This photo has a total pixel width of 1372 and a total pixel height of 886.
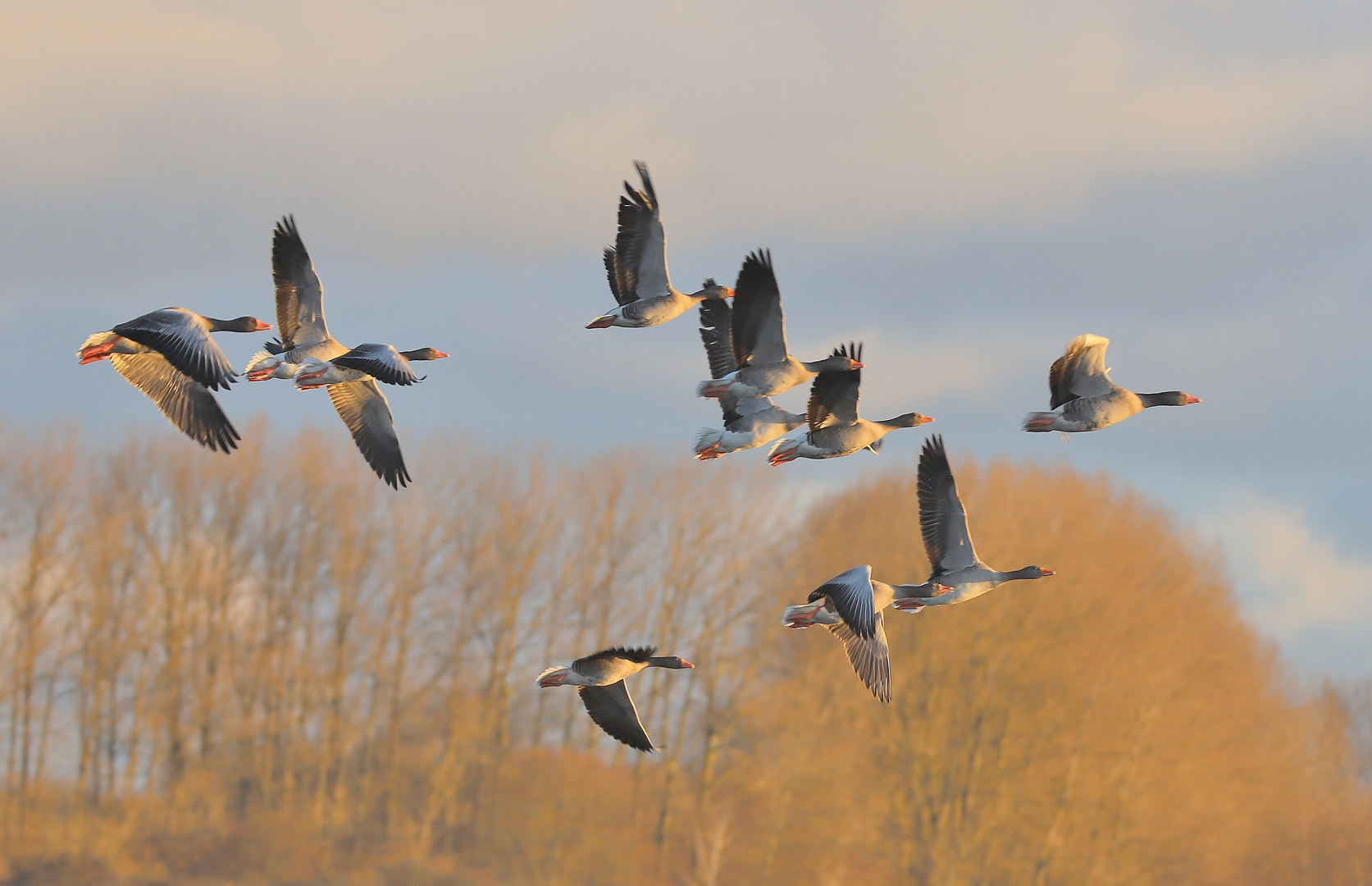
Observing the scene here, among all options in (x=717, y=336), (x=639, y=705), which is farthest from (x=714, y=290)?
(x=639, y=705)

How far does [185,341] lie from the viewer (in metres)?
17.2

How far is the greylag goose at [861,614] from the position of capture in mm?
15922

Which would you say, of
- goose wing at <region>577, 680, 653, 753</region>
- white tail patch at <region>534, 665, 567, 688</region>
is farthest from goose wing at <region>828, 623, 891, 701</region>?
white tail patch at <region>534, 665, 567, 688</region>

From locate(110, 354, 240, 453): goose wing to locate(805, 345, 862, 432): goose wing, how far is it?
22.3ft

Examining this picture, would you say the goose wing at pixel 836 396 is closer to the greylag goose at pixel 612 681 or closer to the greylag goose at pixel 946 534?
the greylag goose at pixel 946 534

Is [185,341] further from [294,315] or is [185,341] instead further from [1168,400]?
[1168,400]

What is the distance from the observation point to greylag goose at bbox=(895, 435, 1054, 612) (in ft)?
59.7

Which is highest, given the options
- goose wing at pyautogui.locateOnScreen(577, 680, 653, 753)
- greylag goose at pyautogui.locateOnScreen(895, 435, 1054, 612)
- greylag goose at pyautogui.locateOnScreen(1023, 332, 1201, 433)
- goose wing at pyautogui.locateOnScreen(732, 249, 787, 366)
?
goose wing at pyautogui.locateOnScreen(732, 249, 787, 366)

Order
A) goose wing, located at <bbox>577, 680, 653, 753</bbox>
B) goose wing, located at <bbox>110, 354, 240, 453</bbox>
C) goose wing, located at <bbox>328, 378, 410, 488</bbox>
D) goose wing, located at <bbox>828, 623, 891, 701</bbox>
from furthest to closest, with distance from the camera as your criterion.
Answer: goose wing, located at <bbox>328, 378, 410, 488</bbox> < goose wing, located at <bbox>110, 354, 240, 453</bbox> < goose wing, located at <bbox>577, 680, 653, 753</bbox> < goose wing, located at <bbox>828, 623, 891, 701</bbox>

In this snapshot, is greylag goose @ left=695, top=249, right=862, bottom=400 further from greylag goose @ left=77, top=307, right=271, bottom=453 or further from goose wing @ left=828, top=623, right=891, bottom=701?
greylag goose @ left=77, top=307, right=271, bottom=453

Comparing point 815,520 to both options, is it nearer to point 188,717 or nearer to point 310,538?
point 310,538

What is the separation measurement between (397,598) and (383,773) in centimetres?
641

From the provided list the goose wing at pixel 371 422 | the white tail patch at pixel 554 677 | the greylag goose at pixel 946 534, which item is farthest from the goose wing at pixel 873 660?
the goose wing at pixel 371 422

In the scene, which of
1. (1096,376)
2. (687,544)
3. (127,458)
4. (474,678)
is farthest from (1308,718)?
(1096,376)
